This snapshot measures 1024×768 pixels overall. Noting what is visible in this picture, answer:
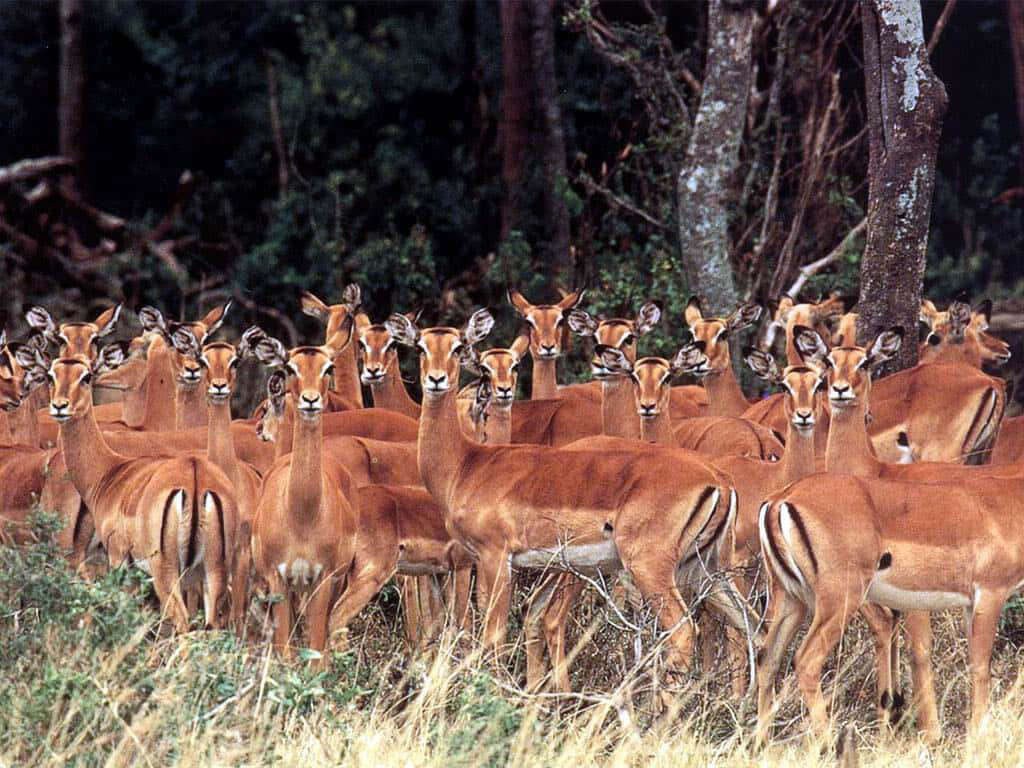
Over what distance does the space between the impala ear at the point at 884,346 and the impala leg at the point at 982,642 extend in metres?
1.45

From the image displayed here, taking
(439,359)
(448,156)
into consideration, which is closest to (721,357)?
(439,359)

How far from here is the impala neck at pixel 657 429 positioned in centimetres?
827

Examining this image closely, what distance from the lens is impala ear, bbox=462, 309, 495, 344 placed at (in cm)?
813

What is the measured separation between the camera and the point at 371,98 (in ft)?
56.0

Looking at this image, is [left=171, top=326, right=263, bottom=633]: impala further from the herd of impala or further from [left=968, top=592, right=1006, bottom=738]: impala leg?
[left=968, top=592, right=1006, bottom=738]: impala leg

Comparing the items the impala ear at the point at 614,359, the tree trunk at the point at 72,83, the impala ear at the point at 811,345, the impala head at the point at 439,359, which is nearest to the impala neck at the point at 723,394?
the impala ear at the point at 614,359

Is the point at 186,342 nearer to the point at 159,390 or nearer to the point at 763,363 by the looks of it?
the point at 159,390

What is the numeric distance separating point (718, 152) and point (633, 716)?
5.13m

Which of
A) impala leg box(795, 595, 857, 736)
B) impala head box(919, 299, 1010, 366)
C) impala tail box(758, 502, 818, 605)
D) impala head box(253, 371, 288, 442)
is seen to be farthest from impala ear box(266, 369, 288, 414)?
impala head box(919, 299, 1010, 366)

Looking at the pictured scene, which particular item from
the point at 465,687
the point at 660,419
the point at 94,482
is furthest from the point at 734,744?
the point at 94,482

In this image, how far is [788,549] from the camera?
20.8ft

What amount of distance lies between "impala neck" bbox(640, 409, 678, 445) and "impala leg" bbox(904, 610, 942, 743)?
5.60 ft

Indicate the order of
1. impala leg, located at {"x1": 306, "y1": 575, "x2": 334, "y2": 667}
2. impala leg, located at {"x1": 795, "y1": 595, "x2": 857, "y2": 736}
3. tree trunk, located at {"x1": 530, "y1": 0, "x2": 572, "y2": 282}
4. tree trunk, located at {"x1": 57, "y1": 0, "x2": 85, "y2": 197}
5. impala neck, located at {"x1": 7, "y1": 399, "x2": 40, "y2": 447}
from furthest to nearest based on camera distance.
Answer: tree trunk, located at {"x1": 57, "y1": 0, "x2": 85, "y2": 197} < tree trunk, located at {"x1": 530, "y1": 0, "x2": 572, "y2": 282} < impala neck, located at {"x1": 7, "y1": 399, "x2": 40, "y2": 447} < impala leg, located at {"x1": 306, "y1": 575, "x2": 334, "y2": 667} < impala leg, located at {"x1": 795, "y1": 595, "x2": 857, "y2": 736}

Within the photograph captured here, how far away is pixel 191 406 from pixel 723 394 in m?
2.84
